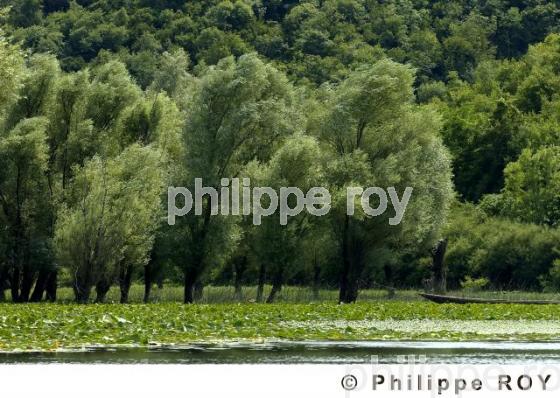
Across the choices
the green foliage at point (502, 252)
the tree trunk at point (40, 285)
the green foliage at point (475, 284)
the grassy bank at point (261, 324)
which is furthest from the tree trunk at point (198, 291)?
the grassy bank at point (261, 324)

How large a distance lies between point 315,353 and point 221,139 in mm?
31377

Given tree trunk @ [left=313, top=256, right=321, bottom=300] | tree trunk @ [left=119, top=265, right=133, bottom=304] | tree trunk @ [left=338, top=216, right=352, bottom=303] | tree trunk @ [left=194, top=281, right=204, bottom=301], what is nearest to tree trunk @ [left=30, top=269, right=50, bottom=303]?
tree trunk @ [left=119, top=265, right=133, bottom=304]

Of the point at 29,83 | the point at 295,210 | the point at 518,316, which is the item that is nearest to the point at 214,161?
the point at 295,210

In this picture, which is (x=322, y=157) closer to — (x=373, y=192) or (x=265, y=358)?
(x=373, y=192)

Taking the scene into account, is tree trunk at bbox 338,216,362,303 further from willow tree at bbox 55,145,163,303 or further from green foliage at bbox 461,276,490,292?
green foliage at bbox 461,276,490,292

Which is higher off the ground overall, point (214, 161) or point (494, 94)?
point (494, 94)

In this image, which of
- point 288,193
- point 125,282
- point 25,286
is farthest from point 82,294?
point 288,193

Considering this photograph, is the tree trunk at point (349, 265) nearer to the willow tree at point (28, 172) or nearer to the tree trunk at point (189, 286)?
the tree trunk at point (189, 286)

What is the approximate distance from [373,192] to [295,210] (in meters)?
3.98

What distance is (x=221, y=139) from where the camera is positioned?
63.1 meters

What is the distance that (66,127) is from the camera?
2525 inches

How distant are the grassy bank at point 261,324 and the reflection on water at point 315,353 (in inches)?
57.8

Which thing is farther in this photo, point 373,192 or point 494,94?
point 494,94

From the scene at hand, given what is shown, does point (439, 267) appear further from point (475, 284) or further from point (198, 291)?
point (198, 291)
